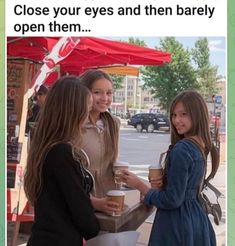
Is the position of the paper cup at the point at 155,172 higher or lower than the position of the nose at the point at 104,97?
lower

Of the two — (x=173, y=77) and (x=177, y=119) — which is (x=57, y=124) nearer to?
(x=177, y=119)

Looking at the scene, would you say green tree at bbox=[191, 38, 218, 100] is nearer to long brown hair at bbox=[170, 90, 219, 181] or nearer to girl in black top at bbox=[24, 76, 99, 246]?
long brown hair at bbox=[170, 90, 219, 181]

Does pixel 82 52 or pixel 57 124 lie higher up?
pixel 82 52

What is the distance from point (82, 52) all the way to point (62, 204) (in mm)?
1027

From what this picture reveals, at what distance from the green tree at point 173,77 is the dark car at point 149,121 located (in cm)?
6

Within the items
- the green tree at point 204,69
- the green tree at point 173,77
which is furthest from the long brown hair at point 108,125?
the green tree at point 204,69

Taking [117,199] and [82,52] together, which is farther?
[82,52]

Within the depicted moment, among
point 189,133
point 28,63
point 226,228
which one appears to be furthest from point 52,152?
point 28,63

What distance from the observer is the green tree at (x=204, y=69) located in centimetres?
146

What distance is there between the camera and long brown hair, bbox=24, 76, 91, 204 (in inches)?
41.1

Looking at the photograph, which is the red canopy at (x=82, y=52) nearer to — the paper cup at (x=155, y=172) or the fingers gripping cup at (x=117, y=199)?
the paper cup at (x=155, y=172)

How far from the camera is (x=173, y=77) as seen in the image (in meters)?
1.55

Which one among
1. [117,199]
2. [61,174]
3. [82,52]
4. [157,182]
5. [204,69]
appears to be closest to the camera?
[61,174]
